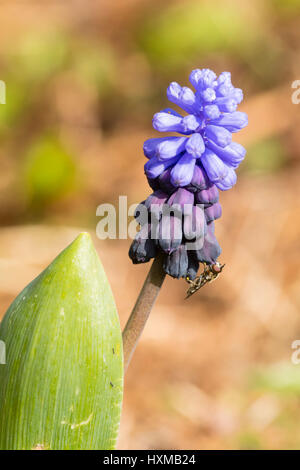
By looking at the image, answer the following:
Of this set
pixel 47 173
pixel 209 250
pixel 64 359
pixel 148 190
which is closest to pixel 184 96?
pixel 209 250

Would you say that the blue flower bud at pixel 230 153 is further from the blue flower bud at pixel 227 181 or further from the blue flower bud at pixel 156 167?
the blue flower bud at pixel 156 167

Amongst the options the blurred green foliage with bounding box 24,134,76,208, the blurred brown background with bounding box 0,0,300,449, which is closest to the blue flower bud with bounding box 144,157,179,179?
the blurred brown background with bounding box 0,0,300,449

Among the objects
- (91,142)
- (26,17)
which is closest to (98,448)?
(91,142)

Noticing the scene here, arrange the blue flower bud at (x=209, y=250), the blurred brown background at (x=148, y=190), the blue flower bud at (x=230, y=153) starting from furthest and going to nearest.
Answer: the blurred brown background at (x=148, y=190) → the blue flower bud at (x=209, y=250) → the blue flower bud at (x=230, y=153)

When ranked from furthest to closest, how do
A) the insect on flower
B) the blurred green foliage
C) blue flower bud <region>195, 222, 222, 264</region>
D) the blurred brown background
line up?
the blurred green foliage < the blurred brown background < the insect on flower < blue flower bud <region>195, 222, 222, 264</region>

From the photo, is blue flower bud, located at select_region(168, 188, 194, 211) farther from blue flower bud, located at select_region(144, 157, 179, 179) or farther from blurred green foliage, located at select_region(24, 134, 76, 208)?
blurred green foliage, located at select_region(24, 134, 76, 208)

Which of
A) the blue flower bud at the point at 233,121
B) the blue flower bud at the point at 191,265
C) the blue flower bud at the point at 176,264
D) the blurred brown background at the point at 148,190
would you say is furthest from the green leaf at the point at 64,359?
the blurred brown background at the point at 148,190

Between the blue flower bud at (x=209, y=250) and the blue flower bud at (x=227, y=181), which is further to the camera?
the blue flower bud at (x=209, y=250)
